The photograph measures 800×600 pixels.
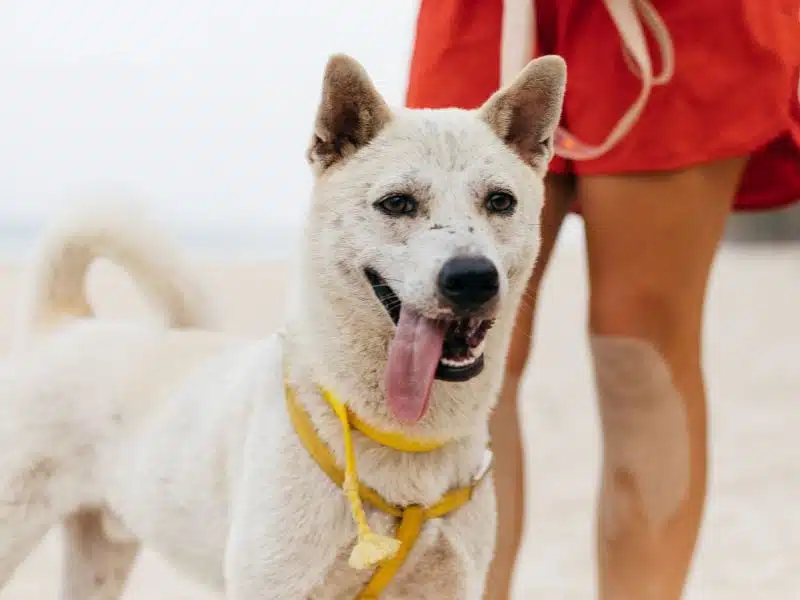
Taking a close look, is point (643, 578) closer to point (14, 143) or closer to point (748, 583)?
point (748, 583)

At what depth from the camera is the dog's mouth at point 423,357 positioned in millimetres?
1346

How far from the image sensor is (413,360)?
135cm

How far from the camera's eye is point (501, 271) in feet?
4.40

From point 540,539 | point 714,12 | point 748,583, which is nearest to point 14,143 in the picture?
point 540,539

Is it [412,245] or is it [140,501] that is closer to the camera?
[412,245]

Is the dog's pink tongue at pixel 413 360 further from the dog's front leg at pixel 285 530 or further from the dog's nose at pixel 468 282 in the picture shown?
the dog's front leg at pixel 285 530

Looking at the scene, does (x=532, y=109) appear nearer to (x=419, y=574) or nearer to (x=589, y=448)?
(x=419, y=574)

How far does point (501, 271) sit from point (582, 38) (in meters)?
0.52

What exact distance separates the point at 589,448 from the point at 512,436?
2157 mm

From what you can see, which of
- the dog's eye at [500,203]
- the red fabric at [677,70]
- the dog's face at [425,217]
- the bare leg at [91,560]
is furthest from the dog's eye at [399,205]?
the bare leg at [91,560]

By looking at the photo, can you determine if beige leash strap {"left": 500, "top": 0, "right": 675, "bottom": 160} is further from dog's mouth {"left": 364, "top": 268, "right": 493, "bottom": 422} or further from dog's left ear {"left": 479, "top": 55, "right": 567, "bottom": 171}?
dog's mouth {"left": 364, "top": 268, "right": 493, "bottom": 422}

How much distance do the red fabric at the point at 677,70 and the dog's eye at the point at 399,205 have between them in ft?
1.22

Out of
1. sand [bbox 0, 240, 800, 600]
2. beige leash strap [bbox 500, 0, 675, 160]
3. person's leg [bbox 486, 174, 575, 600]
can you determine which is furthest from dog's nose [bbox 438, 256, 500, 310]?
sand [bbox 0, 240, 800, 600]

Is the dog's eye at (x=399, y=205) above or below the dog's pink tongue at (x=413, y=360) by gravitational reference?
above
